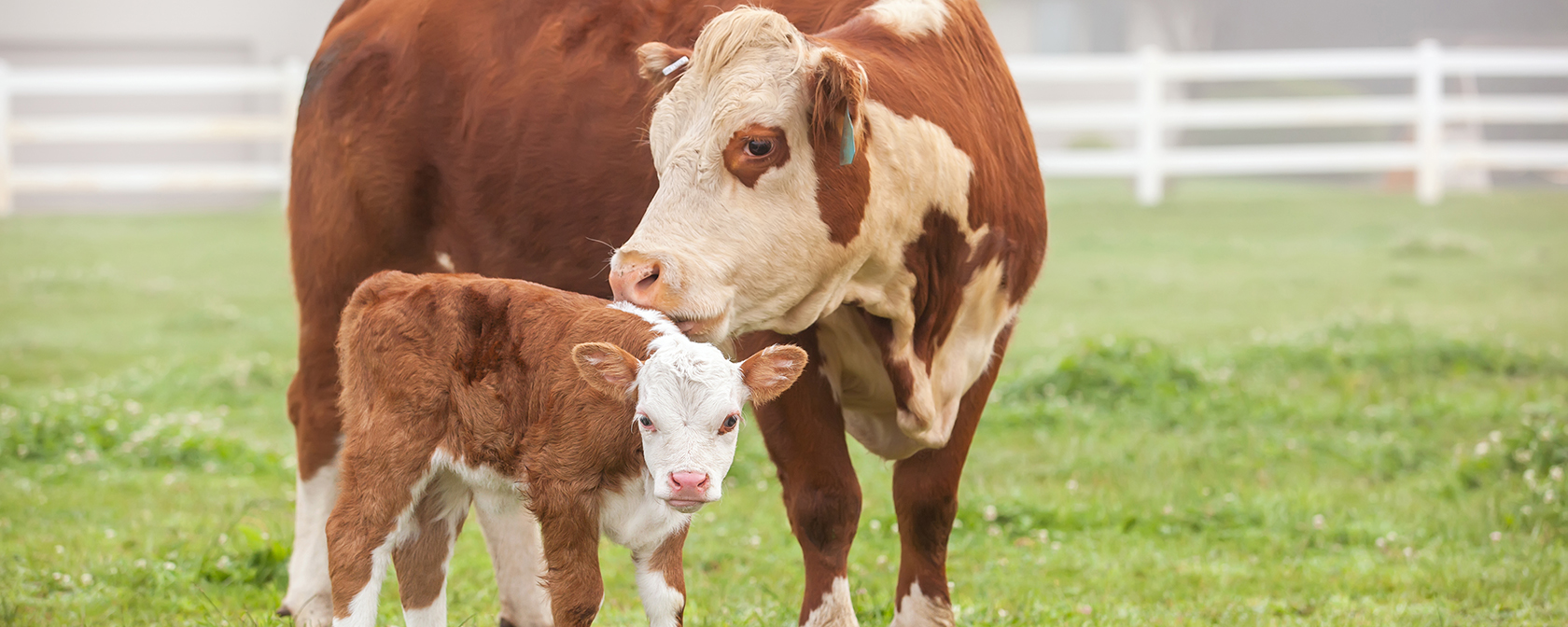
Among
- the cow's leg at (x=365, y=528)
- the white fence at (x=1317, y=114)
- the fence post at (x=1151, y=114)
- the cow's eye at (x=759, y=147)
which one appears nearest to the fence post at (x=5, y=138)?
the white fence at (x=1317, y=114)

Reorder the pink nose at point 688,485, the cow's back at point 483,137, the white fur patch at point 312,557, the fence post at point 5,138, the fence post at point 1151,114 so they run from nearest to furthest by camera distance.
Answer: the pink nose at point 688,485
the cow's back at point 483,137
the white fur patch at point 312,557
the fence post at point 5,138
the fence post at point 1151,114

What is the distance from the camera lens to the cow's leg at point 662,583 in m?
3.16

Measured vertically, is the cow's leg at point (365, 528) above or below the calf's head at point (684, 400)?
below

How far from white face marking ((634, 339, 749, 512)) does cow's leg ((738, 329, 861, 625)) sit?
1220 mm

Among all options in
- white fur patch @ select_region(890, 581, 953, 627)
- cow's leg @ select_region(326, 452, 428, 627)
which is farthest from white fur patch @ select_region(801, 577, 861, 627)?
cow's leg @ select_region(326, 452, 428, 627)

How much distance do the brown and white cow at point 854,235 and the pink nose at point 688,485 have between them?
525mm

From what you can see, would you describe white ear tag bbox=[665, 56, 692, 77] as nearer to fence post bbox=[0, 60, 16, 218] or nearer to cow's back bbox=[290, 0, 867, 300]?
cow's back bbox=[290, 0, 867, 300]

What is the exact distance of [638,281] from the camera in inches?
125

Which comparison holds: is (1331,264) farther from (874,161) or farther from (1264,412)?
(874,161)

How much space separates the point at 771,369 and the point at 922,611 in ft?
5.47

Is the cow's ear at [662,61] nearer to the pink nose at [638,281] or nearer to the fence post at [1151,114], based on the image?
the pink nose at [638,281]

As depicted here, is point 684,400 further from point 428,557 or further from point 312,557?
point 312,557

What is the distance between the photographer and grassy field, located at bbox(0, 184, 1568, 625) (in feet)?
16.9

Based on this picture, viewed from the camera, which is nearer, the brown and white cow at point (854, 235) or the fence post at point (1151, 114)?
the brown and white cow at point (854, 235)
